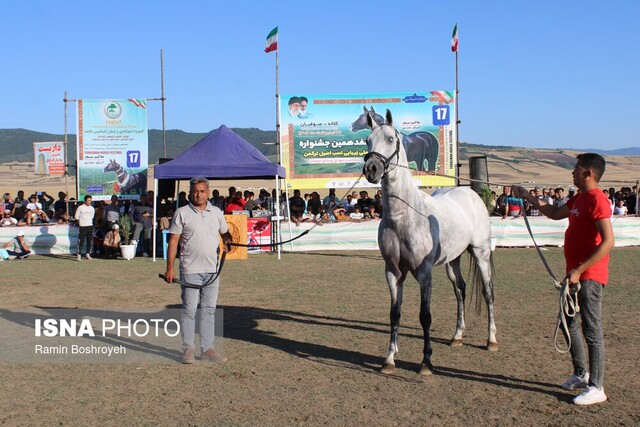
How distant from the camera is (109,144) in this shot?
22250 mm

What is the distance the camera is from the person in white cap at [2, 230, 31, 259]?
18469mm

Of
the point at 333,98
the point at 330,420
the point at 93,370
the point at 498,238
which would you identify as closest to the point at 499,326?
the point at 330,420

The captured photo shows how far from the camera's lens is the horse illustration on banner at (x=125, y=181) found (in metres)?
22.3

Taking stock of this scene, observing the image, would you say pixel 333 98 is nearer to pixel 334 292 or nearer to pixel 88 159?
pixel 88 159

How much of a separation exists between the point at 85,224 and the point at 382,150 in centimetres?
1352

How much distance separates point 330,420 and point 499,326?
4.17 meters

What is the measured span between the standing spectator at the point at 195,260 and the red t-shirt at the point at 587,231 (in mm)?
3521

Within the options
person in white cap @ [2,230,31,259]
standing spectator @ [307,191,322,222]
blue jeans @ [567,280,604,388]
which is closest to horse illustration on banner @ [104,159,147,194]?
person in white cap @ [2,230,31,259]

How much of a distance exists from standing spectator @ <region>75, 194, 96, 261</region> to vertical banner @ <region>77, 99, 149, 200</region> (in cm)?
381

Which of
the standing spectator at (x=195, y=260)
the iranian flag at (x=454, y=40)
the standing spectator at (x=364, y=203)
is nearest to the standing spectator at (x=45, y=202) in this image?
the standing spectator at (x=364, y=203)

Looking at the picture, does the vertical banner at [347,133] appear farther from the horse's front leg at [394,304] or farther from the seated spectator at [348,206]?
the horse's front leg at [394,304]

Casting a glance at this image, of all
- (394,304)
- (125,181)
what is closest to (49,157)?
(125,181)

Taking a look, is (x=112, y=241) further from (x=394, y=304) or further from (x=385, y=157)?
(x=385, y=157)

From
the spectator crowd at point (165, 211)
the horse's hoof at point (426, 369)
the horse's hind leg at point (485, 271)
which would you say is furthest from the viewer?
the spectator crowd at point (165, 211)
